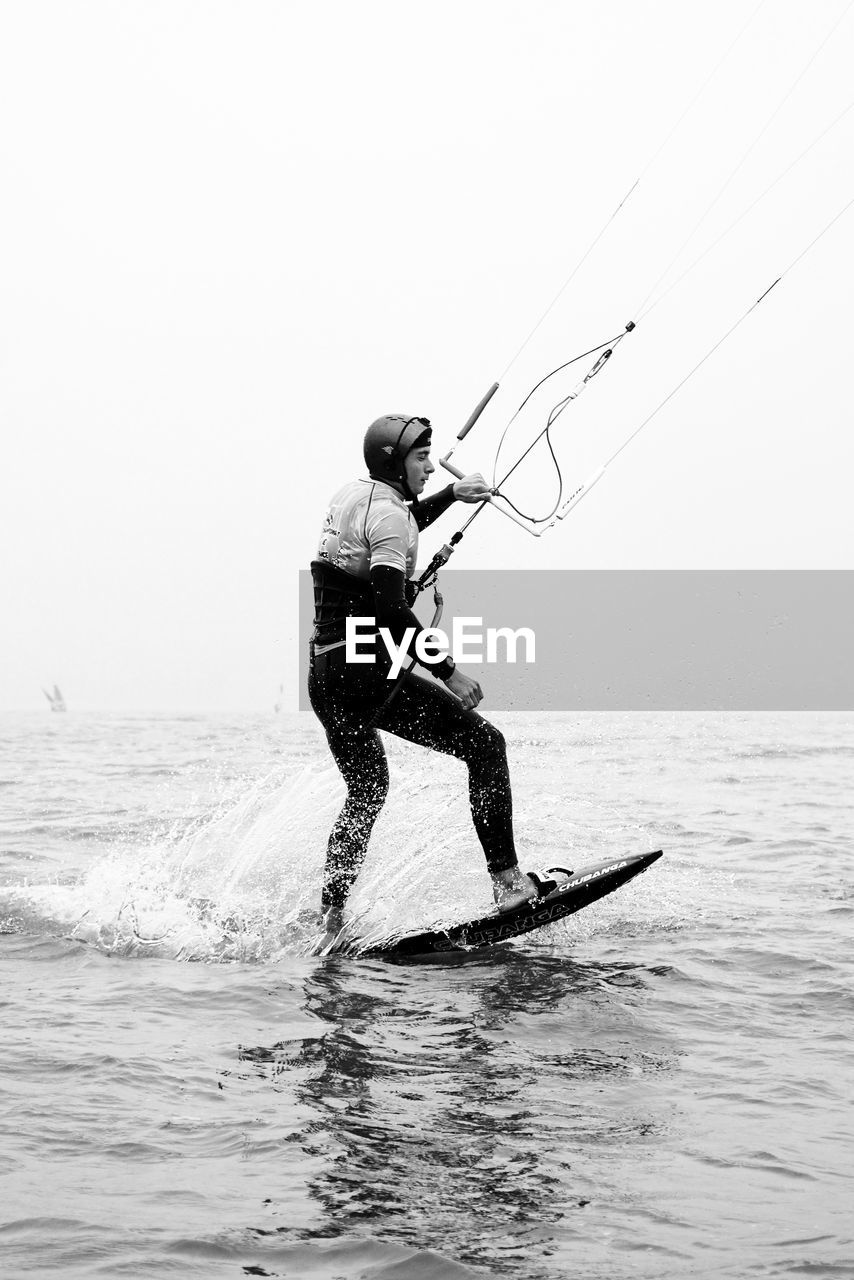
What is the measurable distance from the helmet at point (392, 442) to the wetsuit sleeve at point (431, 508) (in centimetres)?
33

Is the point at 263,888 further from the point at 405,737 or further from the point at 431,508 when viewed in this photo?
the point at 431,508

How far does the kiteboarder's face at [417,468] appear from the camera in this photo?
20.0 feet

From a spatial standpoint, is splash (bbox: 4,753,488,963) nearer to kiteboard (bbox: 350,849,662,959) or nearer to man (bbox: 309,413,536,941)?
kiteboard (bbox: 350,849,662,959)

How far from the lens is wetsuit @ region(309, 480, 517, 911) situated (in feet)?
19.8

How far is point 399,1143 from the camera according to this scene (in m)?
3.69

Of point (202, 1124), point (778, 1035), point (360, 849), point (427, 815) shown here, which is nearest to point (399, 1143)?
point (202, 1124)

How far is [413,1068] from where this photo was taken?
4395mm

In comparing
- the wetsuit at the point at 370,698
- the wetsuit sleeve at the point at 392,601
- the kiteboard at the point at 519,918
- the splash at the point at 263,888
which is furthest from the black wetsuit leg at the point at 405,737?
the splash at the point at 263,888

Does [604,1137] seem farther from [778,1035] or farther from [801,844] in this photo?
[801,844]

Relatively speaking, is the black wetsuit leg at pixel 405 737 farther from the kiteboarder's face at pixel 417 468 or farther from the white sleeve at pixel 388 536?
the kiteboarder's face at pixel 417 468

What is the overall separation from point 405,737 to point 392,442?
1.42 m

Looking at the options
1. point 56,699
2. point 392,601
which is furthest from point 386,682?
point 56,699

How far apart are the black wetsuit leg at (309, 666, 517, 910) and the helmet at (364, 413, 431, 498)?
0.94 metres

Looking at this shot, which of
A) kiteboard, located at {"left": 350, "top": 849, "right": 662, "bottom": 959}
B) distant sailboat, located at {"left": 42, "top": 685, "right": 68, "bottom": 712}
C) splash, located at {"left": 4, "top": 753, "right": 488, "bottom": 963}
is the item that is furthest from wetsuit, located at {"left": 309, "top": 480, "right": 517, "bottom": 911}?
distant sailboat, located at {"left": 42, "top": 685, "right": 68, "bottom": 712}
